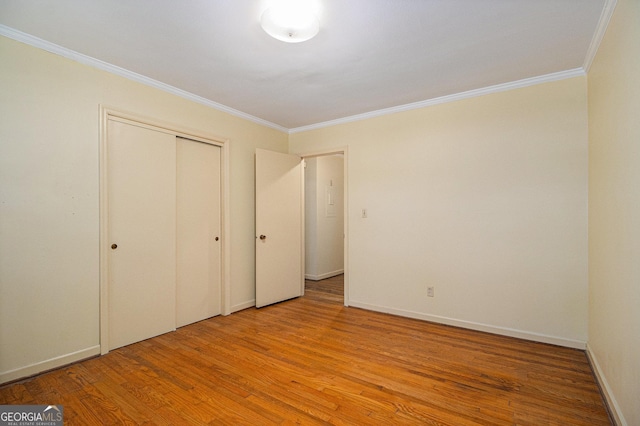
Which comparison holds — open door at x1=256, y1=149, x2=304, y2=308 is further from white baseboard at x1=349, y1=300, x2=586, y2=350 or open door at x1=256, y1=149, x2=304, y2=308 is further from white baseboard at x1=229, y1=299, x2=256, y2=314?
white baseboard at x1=349, y1=300, x2=586, y2=350

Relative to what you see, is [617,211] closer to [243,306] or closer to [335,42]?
[335,42]

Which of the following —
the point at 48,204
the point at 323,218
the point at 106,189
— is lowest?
the point at 323,218

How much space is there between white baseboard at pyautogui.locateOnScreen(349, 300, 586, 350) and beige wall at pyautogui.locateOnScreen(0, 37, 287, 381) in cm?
300

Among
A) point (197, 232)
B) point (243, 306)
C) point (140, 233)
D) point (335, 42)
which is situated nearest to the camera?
point (335, 42)

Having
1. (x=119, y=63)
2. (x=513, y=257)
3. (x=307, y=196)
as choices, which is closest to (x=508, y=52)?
(x=513, y=257)

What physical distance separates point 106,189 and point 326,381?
2443mm

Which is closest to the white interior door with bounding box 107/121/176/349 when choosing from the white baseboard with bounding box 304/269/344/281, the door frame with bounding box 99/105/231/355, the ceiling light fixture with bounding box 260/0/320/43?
the door frame with bounding box 99/105/231/355

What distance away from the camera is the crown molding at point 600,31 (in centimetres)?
188

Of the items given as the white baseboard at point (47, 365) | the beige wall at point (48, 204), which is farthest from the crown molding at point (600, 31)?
the white baseboard at point (47, 365)

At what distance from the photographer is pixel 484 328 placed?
124 inches

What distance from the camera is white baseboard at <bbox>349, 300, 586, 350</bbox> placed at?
2.75 meters

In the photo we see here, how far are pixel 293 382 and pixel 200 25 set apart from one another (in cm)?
263

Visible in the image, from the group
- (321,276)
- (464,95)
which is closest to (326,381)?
(464,95)

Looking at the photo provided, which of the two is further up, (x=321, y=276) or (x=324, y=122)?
(x=324, y=122)
